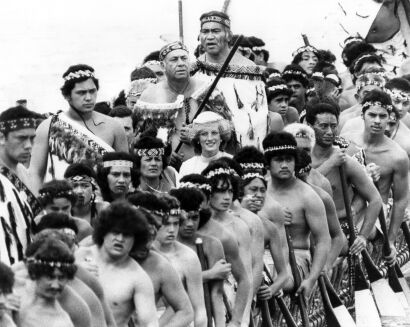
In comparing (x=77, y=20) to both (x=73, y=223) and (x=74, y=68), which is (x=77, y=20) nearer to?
(x=74, y=68)

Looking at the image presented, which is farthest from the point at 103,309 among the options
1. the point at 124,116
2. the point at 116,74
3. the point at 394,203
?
the point at 116,74

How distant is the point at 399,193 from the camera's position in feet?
53.3

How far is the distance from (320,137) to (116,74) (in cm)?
702

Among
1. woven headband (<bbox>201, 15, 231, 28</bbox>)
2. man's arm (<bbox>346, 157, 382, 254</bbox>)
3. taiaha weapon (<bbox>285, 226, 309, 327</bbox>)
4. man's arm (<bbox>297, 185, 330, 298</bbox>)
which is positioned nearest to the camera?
taiaha weapon (<bbox>285, 226, 309, 327</bbox>)

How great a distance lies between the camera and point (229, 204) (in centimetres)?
1239

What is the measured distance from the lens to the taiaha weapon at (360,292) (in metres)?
15.2

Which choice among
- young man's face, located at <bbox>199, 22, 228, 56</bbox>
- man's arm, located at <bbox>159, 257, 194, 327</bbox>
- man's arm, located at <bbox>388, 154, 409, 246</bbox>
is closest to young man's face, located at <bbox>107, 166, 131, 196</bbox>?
man's arm, located at <bbox>159, 257, 194, 327</bbox>

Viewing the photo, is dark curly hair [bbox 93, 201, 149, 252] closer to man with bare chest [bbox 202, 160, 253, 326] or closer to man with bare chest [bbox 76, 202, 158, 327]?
man with bare chest [bbox 76, 202, 158, 327]

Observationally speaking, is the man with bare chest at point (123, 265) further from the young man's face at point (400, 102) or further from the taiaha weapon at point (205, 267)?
the young man's face at point (400, 102)

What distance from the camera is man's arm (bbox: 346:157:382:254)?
50.2 feet

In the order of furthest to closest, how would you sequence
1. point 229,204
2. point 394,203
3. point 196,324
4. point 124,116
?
point 394,203
point 124,116
point 229,204
point 196,324

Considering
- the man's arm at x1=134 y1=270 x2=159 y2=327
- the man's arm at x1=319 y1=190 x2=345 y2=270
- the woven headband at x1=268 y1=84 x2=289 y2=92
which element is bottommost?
the man's arm at x1=319 y1=190 x2=345 y2=270

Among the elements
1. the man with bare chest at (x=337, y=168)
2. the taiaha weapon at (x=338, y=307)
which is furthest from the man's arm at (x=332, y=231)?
the man with bare chest at (x=337, y=168)

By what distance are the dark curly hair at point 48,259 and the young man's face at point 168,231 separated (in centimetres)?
178
